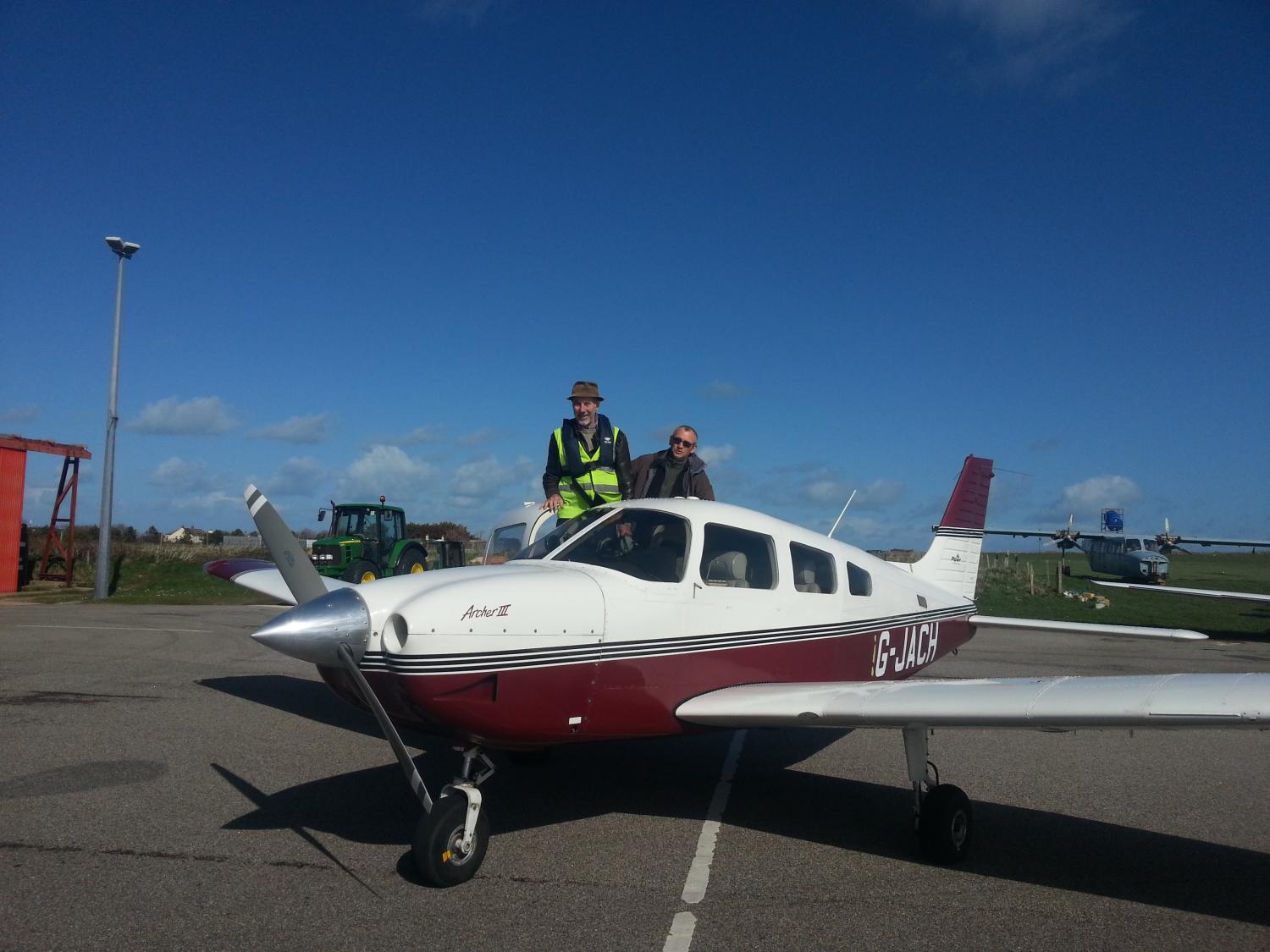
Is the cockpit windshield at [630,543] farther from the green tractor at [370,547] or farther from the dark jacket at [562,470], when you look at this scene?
the green tractor at [370,547]

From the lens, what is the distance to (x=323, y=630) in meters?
4.20

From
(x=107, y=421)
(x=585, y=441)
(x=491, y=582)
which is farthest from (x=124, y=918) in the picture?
(x=107, y=421)

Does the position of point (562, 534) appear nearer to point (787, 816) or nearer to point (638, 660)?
point (638, 660)

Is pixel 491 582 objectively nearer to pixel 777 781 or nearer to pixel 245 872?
pixel 245 872

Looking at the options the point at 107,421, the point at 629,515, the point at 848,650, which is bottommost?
the point at 848,650

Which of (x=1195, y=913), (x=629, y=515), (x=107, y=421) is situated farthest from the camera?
(x=107, y=421)

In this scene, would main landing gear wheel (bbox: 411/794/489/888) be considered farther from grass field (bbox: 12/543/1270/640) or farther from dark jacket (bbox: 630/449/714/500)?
grass field (bbox: 12/543/1270/640)

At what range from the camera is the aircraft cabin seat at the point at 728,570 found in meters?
5.79

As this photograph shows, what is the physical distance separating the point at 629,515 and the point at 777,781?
102 inches

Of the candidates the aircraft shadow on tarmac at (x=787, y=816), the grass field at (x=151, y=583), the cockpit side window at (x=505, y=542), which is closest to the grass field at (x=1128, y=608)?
the aircraft shadow on tarmac at (x=787, y=816)

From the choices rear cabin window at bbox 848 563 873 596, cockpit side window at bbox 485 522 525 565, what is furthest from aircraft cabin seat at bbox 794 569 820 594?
cockpit side window at bbox 485 522 525 565

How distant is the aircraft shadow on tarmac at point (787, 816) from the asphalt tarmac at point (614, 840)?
→ 0.02 m

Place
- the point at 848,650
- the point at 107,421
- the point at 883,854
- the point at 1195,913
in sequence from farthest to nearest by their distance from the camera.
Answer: the point at 107,421
the point at 848,650
the point at 883,854
the point at 1195,913

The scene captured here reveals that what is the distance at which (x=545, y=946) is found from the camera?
3.76 meters
